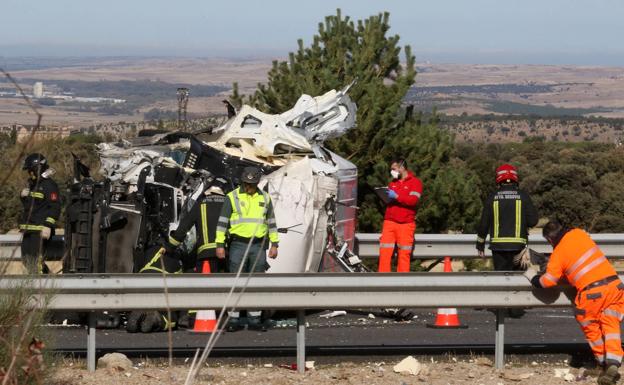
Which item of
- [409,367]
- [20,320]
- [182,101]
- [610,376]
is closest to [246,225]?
[409,367]

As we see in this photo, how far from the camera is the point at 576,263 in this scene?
796 cm

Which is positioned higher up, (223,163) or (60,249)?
(223,163)

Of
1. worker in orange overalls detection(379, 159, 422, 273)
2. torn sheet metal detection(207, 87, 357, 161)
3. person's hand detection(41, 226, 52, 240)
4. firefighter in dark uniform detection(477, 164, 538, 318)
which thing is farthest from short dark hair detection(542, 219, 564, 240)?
person's hand detection(41, 226, 52, 240)

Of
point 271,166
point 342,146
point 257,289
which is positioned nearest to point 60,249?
point 271,166

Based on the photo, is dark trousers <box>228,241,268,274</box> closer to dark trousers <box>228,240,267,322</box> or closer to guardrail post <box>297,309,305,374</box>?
dark trousers <box>228,240,267,322</box>

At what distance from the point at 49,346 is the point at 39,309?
272mm

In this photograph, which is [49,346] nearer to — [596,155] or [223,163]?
[223,163]

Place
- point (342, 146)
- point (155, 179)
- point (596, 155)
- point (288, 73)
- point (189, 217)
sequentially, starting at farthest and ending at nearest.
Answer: point (596, 155), point (288, 73), point (342, 146), point (155, 179), point (189, 217)

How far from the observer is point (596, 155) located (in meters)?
54.4

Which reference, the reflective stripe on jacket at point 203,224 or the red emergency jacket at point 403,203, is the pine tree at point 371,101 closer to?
the red emergency jacket at point 403,203

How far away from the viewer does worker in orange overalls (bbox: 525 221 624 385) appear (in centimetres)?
785

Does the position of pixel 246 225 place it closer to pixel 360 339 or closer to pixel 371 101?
pixel 360 339

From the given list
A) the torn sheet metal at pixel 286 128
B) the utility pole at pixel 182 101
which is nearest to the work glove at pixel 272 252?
the torn sheet metal at pixel 286 128

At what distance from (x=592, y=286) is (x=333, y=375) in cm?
189
